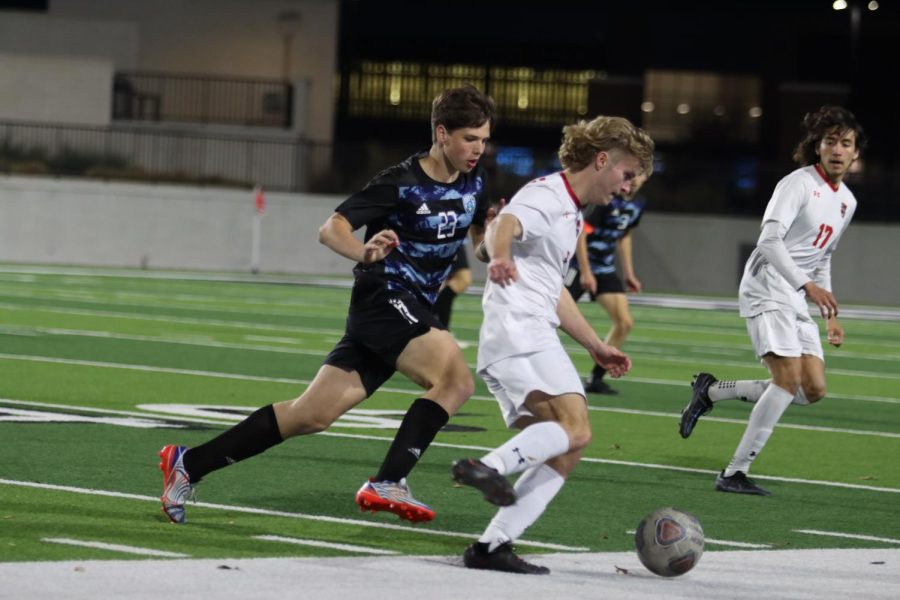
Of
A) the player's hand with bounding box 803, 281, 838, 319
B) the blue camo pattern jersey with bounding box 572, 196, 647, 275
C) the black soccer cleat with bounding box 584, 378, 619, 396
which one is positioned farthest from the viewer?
the blue camo pattern jersey with bounding box 572, 196, 647, 275

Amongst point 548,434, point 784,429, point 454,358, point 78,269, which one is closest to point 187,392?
point 784,429

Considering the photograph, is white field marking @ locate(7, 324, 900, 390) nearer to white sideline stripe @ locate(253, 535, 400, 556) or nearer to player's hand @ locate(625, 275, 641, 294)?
player's hand @ locate(625, 275, 641, 294)

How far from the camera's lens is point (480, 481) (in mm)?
6594

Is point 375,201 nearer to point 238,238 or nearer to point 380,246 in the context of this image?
point 380,246

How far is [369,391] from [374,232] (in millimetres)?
680

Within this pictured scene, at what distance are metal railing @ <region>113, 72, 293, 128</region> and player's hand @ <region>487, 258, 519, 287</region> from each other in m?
36.6

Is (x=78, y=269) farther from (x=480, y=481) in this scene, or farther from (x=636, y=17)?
(x=480, y=481)

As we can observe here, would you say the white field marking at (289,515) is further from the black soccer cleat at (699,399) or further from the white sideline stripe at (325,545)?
the black soccer cleat at (699,399)

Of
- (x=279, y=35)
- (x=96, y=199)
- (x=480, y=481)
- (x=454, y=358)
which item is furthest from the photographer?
(x=279, y=35)

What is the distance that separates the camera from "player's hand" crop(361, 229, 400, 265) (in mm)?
7555

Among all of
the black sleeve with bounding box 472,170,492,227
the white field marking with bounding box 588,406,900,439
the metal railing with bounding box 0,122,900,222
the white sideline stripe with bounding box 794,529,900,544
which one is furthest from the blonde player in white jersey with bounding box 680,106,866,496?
the metal railing with bounding box 0,122,900,222

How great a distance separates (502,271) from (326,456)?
3.92 meters

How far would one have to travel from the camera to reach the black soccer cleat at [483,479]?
659 cm

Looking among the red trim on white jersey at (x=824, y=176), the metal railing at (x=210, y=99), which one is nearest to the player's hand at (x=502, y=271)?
the red trim on white jersey at (x=824, y=176)
